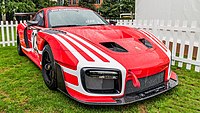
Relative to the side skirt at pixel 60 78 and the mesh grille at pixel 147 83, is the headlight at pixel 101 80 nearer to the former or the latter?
the mesh grille at pixel 147 83

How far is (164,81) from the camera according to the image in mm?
2879

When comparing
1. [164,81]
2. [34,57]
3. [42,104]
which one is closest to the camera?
[42,104]

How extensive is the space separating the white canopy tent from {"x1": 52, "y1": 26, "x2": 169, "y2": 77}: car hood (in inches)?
104

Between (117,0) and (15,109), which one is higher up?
(117,0)

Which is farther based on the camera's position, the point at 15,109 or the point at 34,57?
the point at 34,57

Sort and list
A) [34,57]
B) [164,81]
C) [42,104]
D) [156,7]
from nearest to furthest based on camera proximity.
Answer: [42,104], [164,81], [34,57], [156,7]

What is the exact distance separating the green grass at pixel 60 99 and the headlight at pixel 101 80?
0.93 feet

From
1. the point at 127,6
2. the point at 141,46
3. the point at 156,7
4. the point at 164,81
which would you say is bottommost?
the point at 164,81

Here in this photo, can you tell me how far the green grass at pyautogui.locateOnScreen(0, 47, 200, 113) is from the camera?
257 cm

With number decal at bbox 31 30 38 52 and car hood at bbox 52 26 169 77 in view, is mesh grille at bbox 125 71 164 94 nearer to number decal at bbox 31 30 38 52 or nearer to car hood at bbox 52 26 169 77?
car hood at bbox 52 26 169 77

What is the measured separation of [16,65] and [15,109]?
90.9 inches

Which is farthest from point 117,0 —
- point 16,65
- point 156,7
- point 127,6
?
point 16,65

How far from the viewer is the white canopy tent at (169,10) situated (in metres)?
5.23

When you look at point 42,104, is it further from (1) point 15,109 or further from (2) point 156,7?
(2) point 156,7
